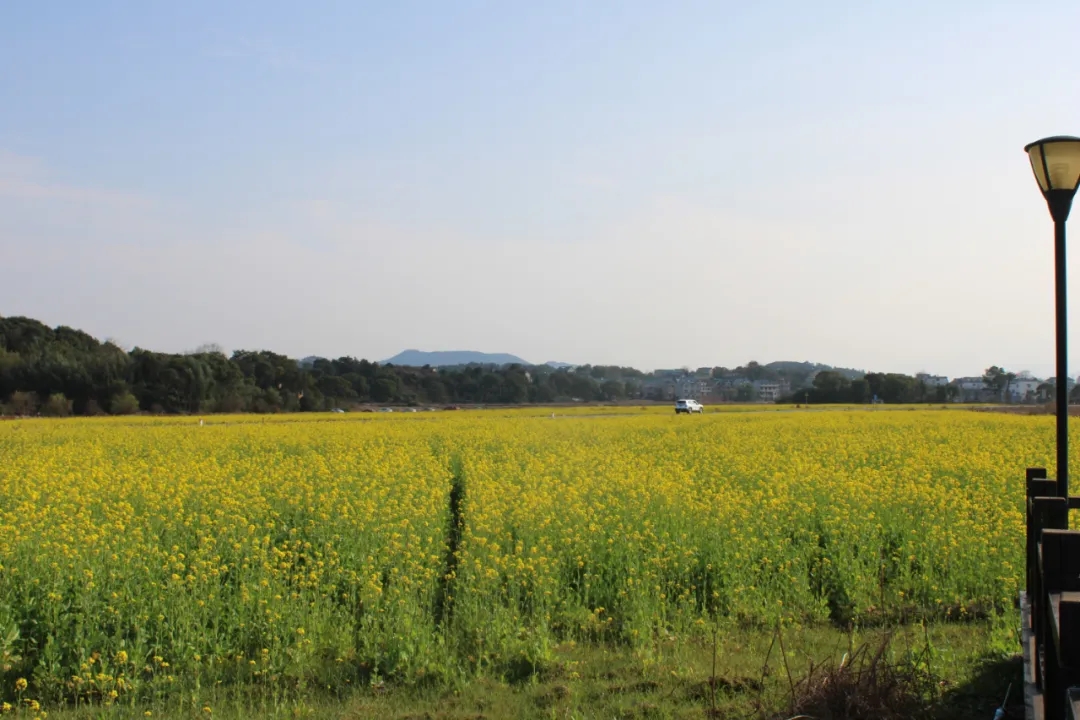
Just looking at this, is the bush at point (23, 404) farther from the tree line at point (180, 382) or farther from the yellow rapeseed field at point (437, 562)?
the yellow rapeseed field at point (437, 562)

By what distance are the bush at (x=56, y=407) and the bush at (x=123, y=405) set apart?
264 cm

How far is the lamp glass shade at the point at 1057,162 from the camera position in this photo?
6.71 metres

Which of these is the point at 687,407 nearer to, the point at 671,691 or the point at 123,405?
the point at 123,405

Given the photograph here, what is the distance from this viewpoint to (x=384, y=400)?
85.2 metres

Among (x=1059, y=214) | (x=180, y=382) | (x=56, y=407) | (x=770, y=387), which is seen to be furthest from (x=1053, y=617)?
(x=770, y=387)

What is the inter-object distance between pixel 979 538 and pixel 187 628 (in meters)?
8.32

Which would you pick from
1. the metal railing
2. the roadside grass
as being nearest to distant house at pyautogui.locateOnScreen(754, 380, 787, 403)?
the roadside grass

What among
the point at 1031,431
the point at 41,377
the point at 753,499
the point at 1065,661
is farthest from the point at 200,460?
the point at 41,377

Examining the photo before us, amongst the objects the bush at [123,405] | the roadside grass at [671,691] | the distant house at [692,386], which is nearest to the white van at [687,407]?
the bush at [123,405]

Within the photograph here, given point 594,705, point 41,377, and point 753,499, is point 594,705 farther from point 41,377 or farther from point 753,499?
point 41,377

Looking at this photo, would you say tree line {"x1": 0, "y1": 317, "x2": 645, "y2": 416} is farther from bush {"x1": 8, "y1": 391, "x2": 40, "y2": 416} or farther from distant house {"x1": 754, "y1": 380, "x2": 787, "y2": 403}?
distant house {"x1": 754, "y1": 380, "x2": 787, "y2": 403}

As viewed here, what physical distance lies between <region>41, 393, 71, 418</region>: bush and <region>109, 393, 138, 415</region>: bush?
264 centimetres

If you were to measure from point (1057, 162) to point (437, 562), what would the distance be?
697cm

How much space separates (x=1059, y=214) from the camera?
6934mm
